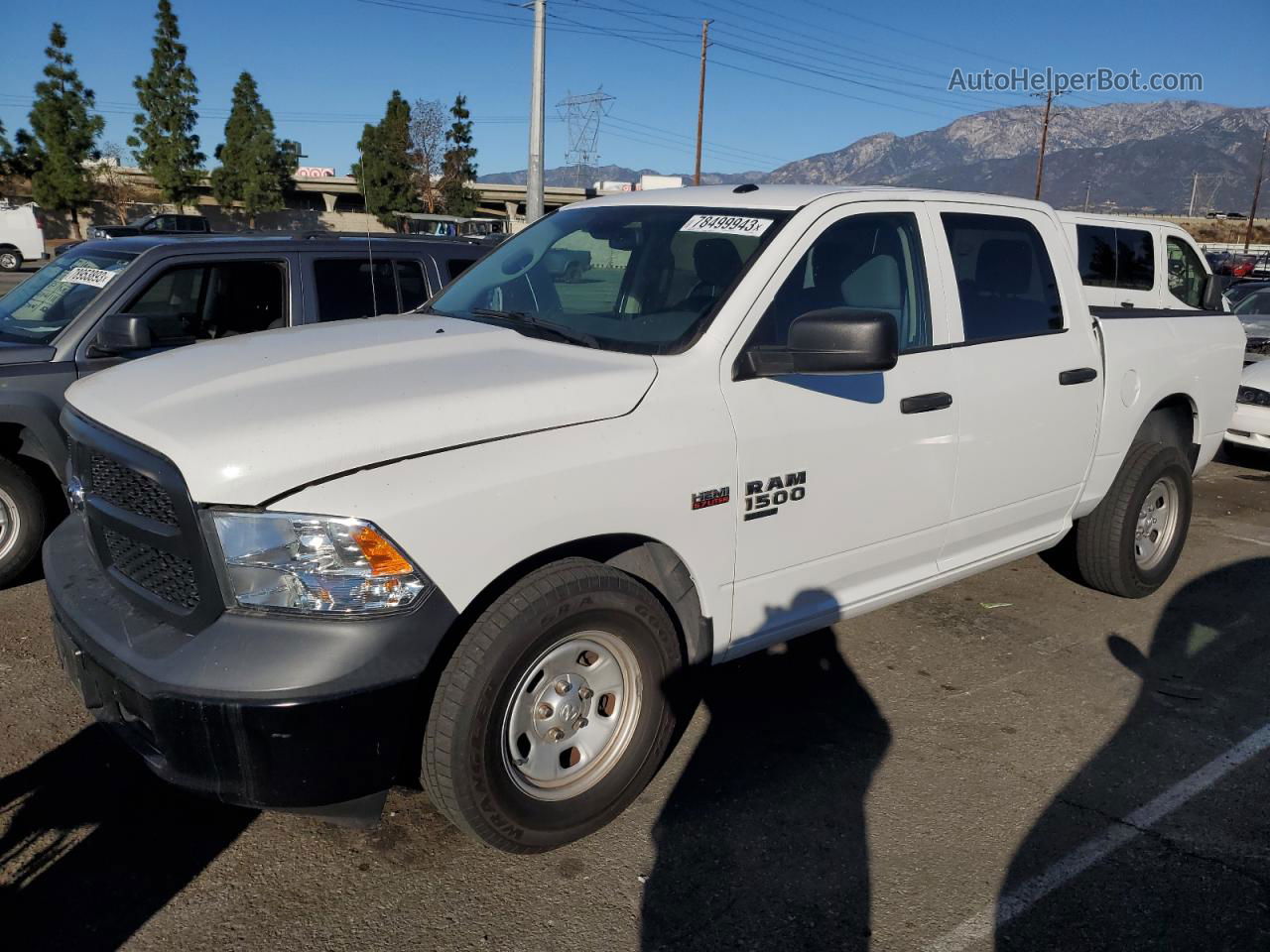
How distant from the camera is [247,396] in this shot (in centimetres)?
265

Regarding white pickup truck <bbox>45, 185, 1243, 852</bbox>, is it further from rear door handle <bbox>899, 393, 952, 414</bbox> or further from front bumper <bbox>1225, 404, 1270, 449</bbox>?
front bumper <bbox>1225, 404, 1270, 449</bbox>

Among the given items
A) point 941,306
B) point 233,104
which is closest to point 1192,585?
point 941,306

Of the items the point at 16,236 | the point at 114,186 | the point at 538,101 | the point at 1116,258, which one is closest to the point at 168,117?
the point at 114,186

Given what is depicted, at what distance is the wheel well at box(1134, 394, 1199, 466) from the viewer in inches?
200

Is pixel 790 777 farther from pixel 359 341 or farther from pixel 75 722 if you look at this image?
pixel 75 722

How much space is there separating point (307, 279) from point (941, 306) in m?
3.63

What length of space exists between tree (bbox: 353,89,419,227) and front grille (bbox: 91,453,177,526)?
5470 cm

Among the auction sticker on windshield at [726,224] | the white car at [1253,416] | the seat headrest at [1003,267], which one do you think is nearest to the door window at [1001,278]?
the seat headrest at [1003,267]

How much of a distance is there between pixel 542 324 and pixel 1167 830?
2.69 m

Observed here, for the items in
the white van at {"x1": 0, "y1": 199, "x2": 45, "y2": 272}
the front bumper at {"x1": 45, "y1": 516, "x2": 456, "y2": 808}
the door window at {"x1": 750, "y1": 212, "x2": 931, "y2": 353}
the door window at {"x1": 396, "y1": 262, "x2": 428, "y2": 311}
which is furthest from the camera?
the white van at {"x1": 0, "y1": 199, "x2": 45, "y2": 272}

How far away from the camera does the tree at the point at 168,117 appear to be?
48594mm

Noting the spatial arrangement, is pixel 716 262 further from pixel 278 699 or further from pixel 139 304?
pixel 139 304

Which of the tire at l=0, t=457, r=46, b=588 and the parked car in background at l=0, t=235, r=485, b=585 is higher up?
the parked car in background at l=0, t=235, r=485, b=585

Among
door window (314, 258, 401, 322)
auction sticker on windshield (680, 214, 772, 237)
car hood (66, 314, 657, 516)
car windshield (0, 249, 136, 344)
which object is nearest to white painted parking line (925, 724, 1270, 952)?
car hood (66, 314, 657, 516)
